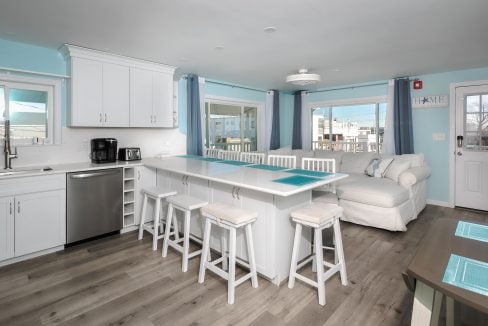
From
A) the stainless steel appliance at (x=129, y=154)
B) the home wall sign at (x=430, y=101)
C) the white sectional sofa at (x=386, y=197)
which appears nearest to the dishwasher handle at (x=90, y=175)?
the stainless steel appliance at (x=129, y=154)

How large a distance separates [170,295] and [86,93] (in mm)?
2498

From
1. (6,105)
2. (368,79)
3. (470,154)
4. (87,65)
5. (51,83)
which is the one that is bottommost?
(470,154)

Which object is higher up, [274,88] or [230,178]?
[274,88]

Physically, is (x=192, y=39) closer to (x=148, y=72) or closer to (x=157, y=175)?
(x=148, y=72)

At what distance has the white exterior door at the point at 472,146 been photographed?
4.30 m

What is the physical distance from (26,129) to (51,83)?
0.60 meters

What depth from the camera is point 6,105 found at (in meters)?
3.05

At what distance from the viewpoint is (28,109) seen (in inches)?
127

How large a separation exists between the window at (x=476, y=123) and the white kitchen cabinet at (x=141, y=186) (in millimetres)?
4873

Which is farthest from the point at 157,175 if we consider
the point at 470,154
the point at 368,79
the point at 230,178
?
the point at 470,154

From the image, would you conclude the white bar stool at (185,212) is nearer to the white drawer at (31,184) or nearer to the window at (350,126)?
the white drawer at (31,184)

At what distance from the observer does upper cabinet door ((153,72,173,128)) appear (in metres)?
3.92

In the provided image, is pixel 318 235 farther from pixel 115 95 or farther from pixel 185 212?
pixel 115 95

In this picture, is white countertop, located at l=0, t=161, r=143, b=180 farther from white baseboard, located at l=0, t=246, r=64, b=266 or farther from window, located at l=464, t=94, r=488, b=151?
window, located at l=464, t=94, r=488, b=151
